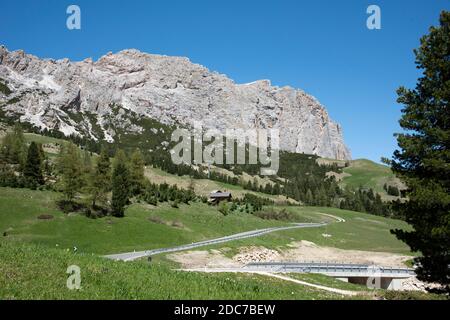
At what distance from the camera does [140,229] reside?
2832 inches

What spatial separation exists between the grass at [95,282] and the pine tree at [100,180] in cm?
5483

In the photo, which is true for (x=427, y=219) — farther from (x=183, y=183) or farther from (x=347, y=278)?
(x=183, y=183)

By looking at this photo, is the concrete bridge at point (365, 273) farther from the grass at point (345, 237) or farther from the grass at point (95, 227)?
the grass at point (95, 227)

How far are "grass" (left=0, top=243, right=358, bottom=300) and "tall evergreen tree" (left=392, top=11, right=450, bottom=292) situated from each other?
40.9 feet

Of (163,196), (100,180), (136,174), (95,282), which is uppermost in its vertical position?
(136,174)

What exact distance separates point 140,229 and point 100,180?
1227 cm

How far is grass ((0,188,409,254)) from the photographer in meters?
60.5

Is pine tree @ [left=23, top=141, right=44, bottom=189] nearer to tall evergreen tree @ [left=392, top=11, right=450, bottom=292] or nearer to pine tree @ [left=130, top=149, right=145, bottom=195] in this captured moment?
pine tree @ [left=130, top=149, right=145, bottom=195]

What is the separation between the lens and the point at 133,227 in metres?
71.7

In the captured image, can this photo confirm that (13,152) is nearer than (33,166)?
No

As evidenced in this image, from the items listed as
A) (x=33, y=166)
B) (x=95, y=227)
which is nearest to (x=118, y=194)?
(x=95, y=227)

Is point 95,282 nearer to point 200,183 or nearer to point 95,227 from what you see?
point 95,227
